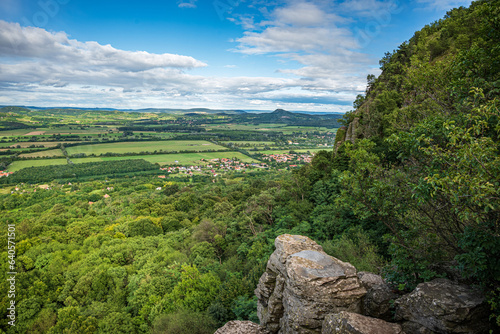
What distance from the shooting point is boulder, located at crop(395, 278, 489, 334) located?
6324 millimetres

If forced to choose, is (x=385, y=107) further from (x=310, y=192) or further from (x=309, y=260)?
(x=309, y=260)

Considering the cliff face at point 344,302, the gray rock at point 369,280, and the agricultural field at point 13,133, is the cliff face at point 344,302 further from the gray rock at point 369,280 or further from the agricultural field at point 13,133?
the agricultural field at point 13,133

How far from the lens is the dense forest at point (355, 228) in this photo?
253 inches

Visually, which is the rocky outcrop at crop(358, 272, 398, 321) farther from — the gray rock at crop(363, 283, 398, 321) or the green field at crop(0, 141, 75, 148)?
the green field at crop(0, 141, 75, 148)

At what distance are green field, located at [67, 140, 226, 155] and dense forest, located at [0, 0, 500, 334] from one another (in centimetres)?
9088

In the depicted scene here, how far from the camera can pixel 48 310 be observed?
23.7 m

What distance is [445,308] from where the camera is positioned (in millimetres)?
6457

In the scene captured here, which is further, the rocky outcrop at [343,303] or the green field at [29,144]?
the green field at [29,144]

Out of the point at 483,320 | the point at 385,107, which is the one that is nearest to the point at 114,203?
the point at 385,107

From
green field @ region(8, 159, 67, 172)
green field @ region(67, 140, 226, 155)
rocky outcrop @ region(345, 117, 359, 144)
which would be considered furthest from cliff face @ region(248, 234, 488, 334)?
green field @ region(67, 140, 226, 155)

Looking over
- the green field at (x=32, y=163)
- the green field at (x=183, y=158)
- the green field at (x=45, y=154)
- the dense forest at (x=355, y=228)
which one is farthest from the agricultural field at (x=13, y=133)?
the dense forest at (x=355, y=228)

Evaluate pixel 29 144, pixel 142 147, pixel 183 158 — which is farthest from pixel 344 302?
pixel 29 144

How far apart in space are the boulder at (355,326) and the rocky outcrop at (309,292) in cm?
80

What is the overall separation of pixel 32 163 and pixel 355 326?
133 meters
